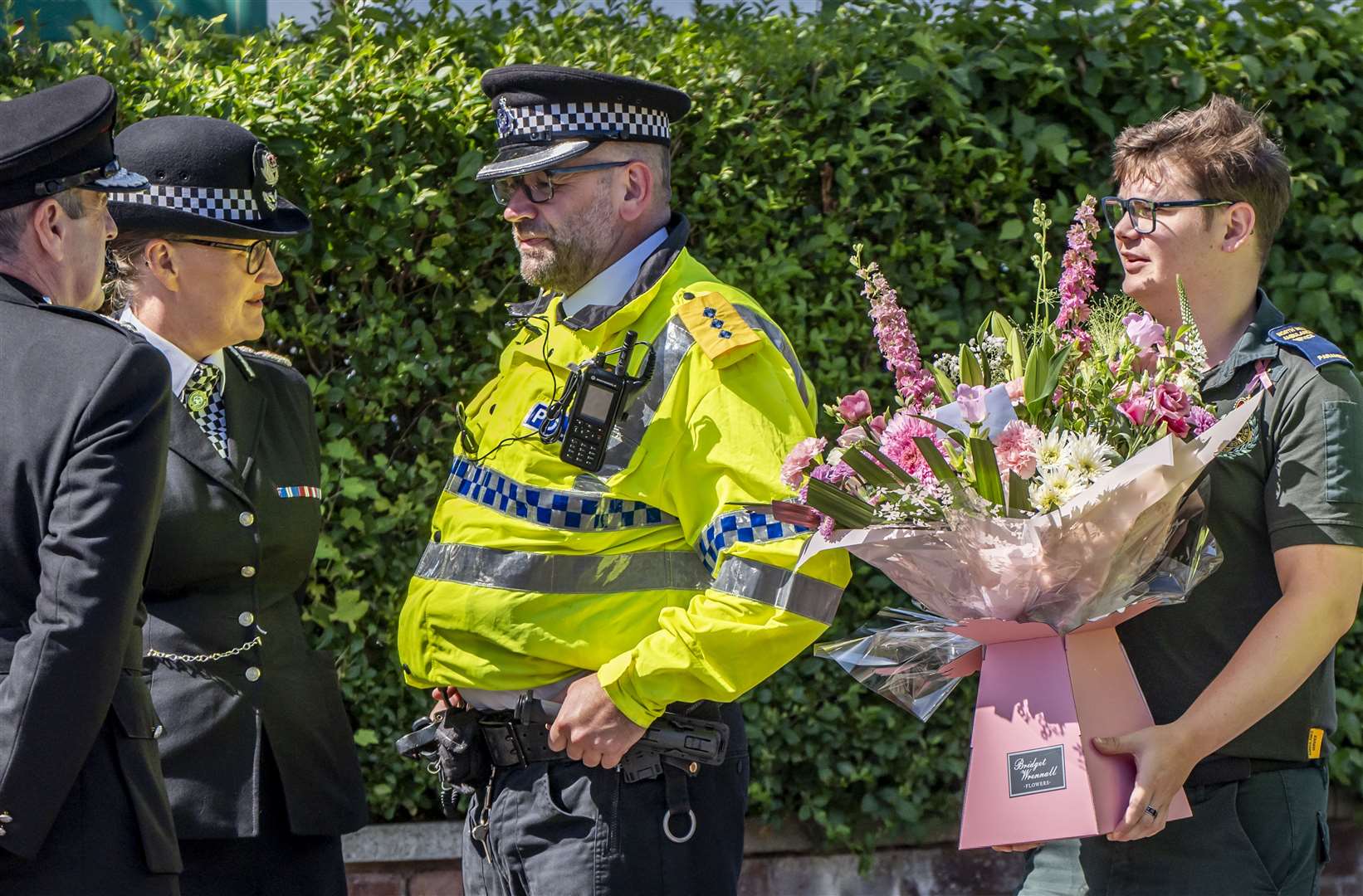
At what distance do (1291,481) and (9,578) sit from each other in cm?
209

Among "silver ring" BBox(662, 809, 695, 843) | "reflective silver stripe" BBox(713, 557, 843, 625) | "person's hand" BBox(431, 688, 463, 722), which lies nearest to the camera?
"reflective silver stripe" BBox(713, 557, 843, 625)

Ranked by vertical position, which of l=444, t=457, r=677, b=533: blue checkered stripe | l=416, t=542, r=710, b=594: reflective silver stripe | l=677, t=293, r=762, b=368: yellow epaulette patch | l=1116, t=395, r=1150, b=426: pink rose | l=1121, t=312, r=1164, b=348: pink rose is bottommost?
l=416, t=542, r=710, b=594: reflective silver stripe

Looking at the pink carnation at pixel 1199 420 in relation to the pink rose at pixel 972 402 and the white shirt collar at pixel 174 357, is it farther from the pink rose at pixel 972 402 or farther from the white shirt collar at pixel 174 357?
the white shirt collar at pixel 174 357

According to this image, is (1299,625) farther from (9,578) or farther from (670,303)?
(9,578)

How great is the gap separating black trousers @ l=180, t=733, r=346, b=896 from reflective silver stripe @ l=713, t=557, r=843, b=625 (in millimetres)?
1087

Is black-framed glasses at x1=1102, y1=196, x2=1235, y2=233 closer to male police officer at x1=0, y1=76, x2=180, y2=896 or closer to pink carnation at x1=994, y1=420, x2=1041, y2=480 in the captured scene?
pink carnation at x1=994, y1=420, x2=1041, y2=480

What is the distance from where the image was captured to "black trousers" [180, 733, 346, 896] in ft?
10.1

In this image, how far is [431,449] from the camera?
172 inches

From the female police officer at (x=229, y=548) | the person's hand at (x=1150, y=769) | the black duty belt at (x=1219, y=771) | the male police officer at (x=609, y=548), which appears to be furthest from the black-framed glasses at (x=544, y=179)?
the black duty belt at (x=1219, y=771)

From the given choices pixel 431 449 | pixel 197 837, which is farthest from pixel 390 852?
pixel 197 837

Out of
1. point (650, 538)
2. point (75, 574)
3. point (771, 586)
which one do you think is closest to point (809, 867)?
point (650, 538)

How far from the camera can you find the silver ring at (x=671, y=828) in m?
2.86

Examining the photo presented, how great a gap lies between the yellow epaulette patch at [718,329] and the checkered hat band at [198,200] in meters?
1.08

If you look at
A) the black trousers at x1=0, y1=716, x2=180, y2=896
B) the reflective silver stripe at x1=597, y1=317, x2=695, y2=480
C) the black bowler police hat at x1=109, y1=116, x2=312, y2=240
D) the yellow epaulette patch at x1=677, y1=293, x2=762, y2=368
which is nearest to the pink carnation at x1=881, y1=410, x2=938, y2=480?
the yellow epaulette patch at x1=677, y1=293, x2=762, y2=368
